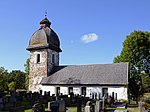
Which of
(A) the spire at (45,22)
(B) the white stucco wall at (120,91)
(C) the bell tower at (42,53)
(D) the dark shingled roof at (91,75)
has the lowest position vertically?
(B) the white stucco wall at (120,91)

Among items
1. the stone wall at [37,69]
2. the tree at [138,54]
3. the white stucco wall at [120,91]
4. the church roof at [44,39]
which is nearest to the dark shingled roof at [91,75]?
the white stucco wall at [120,91]

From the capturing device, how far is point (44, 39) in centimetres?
3391

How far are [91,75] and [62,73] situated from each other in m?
4.77

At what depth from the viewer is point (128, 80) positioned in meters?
26.4

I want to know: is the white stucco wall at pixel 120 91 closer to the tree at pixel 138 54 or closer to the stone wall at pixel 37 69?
the tree at pixel 138 54

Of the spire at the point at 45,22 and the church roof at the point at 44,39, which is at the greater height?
the spire at the point at 45,22

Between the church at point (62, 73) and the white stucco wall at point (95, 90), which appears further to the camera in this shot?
the church at point (62, 73)

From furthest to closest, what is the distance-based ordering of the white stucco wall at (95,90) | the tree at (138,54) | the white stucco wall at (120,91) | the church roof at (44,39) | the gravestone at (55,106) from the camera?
the tree at (138,54), the church roof at (44,39), the white stucco wall at (95,90), the white stucco wall at (120,91), the gravestone at (55,106)

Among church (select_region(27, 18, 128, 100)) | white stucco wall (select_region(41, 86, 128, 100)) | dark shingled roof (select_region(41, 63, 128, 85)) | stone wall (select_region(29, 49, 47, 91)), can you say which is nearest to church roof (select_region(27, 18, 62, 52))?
church (select_region(27, 18, 128, 100))

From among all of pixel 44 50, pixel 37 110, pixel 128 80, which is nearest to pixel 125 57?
pixel 128 80

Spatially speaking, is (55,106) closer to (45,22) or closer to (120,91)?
(120,91)

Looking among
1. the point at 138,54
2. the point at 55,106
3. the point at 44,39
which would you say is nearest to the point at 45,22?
the point at 44,39

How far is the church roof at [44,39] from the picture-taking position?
3372 cm

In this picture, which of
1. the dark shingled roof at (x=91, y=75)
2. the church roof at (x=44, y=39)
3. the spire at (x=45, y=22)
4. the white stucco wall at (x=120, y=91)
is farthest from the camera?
the spire at (x=45, y=22)
